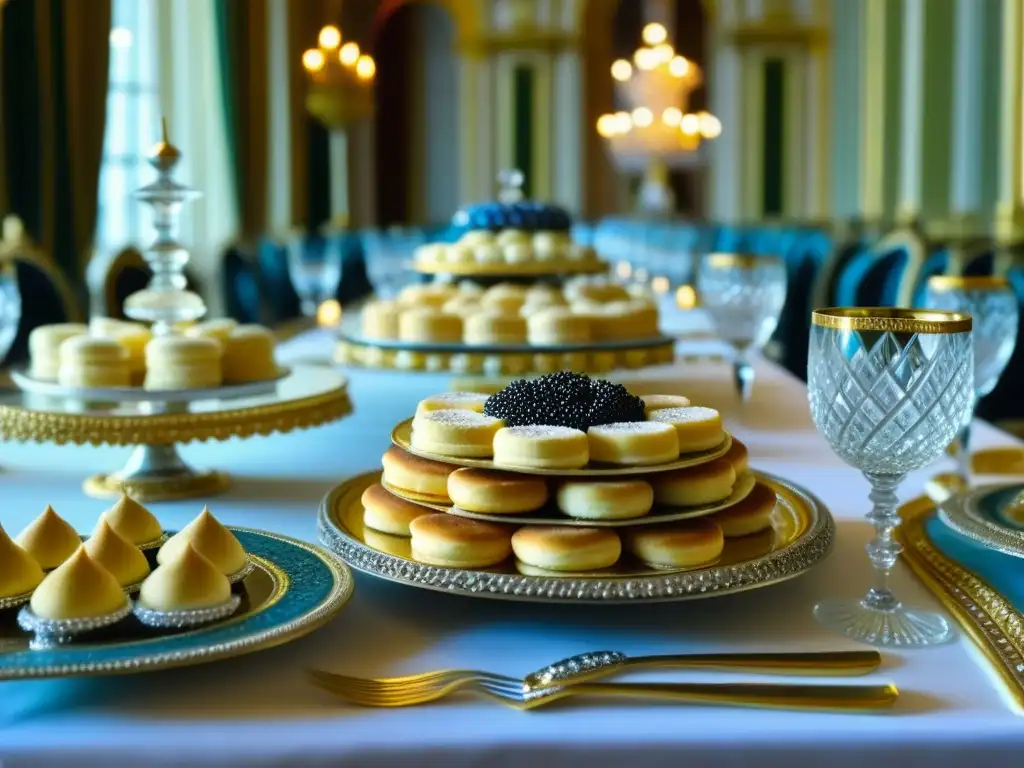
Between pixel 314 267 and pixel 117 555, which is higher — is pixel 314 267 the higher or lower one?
the higher one

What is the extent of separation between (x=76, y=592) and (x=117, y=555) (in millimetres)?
51

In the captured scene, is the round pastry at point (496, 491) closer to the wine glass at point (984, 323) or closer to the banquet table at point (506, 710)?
the banquet table at point (506, 710)

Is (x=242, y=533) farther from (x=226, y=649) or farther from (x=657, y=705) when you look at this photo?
(x=657, y=705)

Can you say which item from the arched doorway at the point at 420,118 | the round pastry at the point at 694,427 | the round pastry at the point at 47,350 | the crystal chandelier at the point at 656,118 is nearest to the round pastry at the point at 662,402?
the round pastry at the point at 694,427

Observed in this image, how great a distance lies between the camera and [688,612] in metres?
0.72

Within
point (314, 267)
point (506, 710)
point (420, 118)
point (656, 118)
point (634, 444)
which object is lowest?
point (506, 710)

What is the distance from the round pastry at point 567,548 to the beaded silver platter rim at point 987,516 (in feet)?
0.82

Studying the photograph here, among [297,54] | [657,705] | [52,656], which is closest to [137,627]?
[52,656]

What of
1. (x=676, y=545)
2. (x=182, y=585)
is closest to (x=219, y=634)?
(x=182, y=585)

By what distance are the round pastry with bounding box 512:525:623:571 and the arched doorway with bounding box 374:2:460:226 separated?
10599mm

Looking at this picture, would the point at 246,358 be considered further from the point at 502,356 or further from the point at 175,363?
the point at 502,356

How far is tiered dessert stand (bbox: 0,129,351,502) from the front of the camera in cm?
99

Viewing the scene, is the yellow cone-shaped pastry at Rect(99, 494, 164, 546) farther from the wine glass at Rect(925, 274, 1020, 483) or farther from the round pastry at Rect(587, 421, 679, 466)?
the wine glass at Rect(925, 274, 1020, 483)

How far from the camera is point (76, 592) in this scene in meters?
0.60
